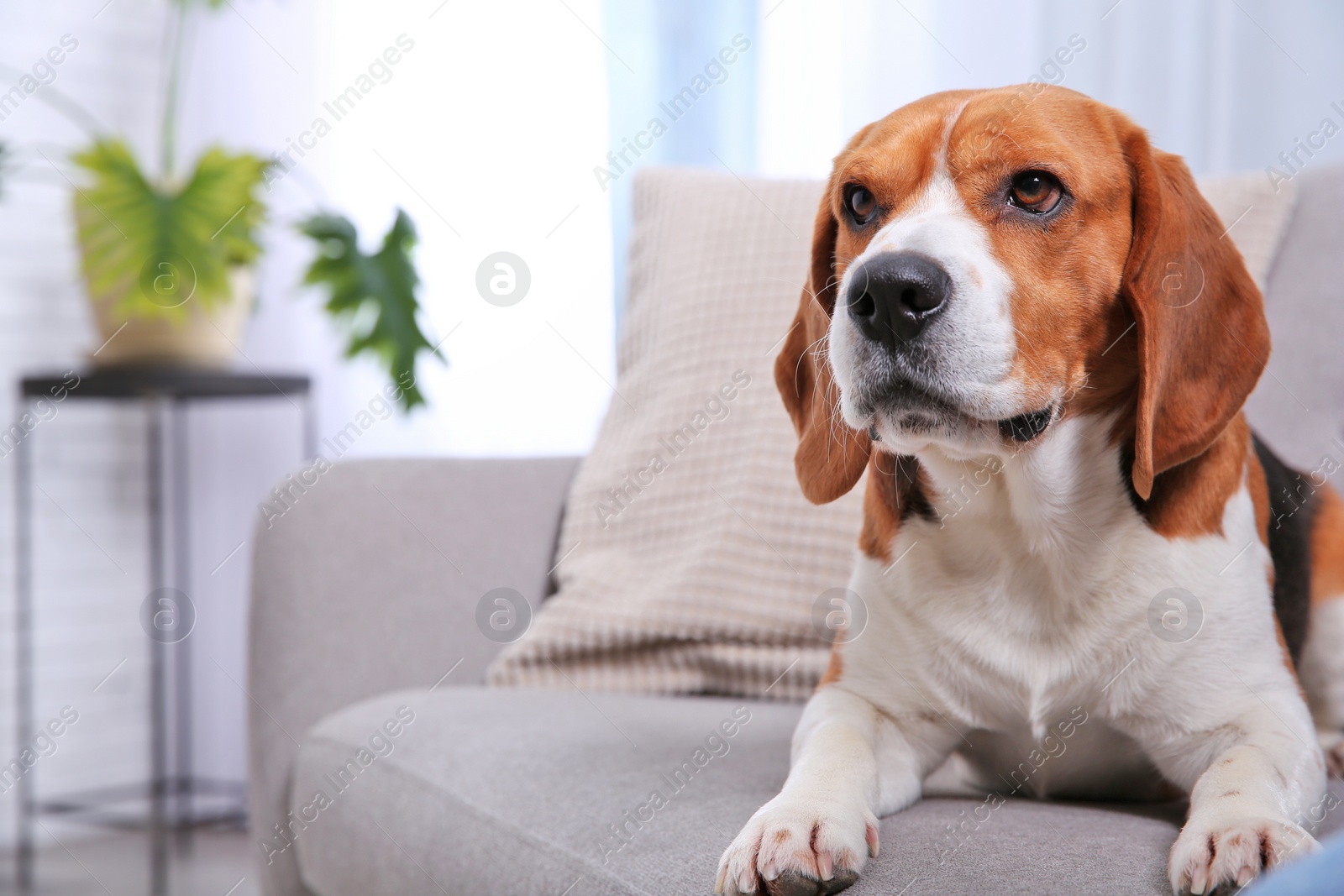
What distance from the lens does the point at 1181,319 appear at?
114cm

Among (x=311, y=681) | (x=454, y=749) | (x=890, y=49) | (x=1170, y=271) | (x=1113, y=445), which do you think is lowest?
(x=311, y=681)

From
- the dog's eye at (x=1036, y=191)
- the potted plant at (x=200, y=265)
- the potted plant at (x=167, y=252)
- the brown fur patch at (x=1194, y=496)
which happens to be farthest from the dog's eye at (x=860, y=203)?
the potted plant at (x=167, y=252)

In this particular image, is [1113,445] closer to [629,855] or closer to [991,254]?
[991,254]

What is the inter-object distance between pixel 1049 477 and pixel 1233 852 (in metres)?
0.42

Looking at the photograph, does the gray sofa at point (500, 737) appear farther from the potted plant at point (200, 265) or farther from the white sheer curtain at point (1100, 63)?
the potted plant at point (200, 265)

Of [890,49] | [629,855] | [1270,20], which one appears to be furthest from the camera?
[890,49]

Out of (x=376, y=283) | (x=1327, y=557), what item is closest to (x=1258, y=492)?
(x=1327, y=557)

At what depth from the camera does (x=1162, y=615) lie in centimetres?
116

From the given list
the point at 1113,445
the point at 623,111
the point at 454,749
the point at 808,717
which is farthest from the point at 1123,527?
the point at 623,111

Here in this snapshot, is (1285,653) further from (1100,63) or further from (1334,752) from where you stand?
(1100,63)

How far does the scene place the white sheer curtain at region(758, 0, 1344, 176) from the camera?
2.42 meters

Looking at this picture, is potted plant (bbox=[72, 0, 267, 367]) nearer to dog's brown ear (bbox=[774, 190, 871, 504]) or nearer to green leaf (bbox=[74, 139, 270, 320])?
green leaf (bbox=[74, 139, 270, 320])

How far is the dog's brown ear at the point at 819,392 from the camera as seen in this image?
1.32 meters

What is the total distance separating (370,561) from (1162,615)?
1.18 m
